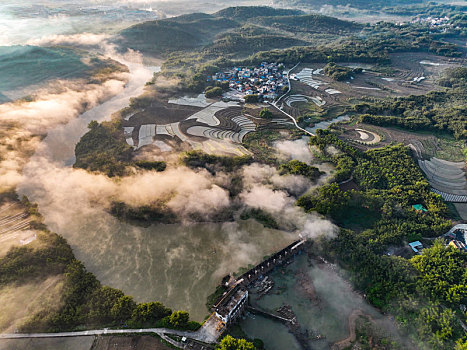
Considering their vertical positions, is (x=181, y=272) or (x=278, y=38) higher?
(x=278, y=38)

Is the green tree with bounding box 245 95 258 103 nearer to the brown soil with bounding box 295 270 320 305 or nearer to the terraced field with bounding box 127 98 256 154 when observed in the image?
the terraced field with bounding box 127 98 256 154

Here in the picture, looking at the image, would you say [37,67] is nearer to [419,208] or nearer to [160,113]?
[160,113]

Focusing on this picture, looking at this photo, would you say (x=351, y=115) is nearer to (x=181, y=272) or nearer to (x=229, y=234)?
(x=229, y=234)

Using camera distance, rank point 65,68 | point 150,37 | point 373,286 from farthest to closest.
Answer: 1. point 150,37
2. point 65,68
3. point 373,286

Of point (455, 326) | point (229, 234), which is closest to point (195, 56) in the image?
point (229, 234)

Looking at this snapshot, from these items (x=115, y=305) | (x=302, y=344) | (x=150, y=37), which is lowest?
(x=302, y=344)

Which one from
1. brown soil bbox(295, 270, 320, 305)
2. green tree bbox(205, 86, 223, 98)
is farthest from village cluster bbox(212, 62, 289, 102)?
brown soil bbox(295, 270, 320, 305)

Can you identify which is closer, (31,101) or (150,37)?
(31,101)

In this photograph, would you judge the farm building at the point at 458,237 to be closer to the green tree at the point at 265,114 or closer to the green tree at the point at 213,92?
the green tree at the point at 265,114
